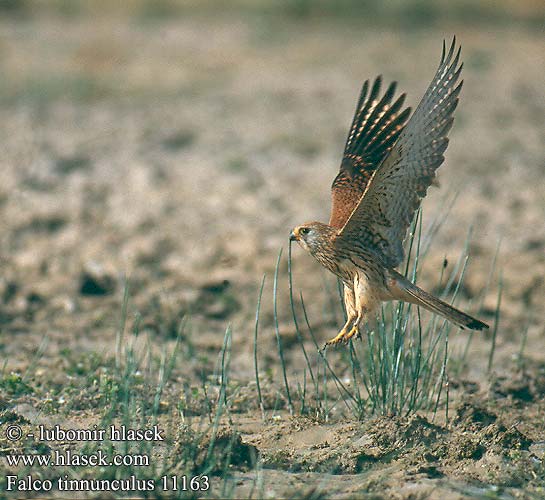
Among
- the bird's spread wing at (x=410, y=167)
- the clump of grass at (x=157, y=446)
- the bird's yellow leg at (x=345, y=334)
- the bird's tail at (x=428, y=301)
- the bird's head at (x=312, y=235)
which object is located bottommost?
the clump of grass at (x=157, y=446)

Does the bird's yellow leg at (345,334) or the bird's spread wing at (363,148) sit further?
the bird's spread wing at (363,148)

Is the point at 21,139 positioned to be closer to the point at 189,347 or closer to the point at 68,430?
the point at 189,347

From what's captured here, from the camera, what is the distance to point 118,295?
6.49 meters

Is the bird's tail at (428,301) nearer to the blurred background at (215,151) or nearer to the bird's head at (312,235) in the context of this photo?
the bird's head at (312,235)

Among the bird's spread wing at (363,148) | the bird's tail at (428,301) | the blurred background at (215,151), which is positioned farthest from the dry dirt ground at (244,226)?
the bird's tail at (428,301)

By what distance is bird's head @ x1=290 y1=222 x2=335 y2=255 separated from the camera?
447 cm

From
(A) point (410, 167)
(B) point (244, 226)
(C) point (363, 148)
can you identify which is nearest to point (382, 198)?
(A) point (410, 167)

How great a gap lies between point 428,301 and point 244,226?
3341mm

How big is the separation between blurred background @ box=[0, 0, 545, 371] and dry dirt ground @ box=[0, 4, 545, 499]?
25mm

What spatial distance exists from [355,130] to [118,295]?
8.16ft

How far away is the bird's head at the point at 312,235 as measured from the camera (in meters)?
4.47

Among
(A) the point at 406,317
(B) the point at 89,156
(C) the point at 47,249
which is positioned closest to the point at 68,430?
(A) the point at 406,317

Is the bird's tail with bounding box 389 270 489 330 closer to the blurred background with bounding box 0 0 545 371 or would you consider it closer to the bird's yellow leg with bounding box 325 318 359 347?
the bird's yellow leg with bounding box 325 318 359 347

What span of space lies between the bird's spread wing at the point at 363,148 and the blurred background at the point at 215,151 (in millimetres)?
1485
